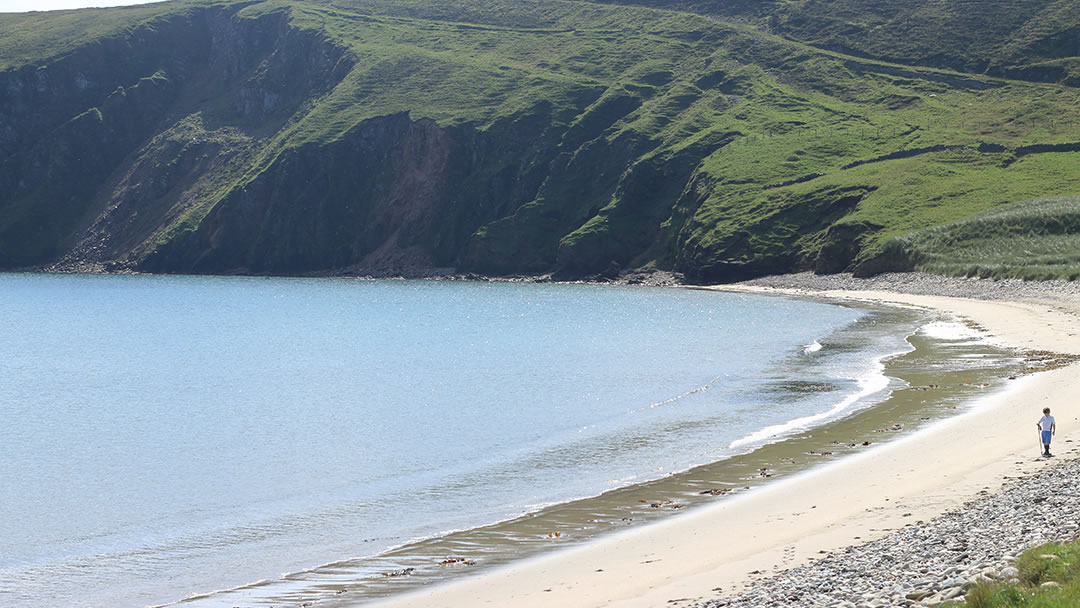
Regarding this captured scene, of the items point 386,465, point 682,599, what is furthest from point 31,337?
point 682,599

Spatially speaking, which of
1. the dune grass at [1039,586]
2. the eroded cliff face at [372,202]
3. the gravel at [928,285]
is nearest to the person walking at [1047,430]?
the dune grass at [1039,586]

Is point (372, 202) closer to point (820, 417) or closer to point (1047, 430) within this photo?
point (820, 417)

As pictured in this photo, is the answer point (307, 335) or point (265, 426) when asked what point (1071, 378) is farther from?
point (307, 335)

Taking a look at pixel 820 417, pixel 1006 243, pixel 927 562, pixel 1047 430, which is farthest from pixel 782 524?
pixel 1006 243

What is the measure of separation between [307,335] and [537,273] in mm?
84281

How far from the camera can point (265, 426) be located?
40219 mm

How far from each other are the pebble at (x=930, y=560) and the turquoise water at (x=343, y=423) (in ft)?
31.4

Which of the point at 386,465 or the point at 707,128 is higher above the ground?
the point at 707,128

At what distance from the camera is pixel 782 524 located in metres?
21.2

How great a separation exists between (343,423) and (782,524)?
22.8 m

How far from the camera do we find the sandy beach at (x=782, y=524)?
17.6 metres

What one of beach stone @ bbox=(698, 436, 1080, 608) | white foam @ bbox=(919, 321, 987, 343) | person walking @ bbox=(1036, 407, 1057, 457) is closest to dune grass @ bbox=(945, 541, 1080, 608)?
beach stone @ bbox=(698, 436, 1080, 608)

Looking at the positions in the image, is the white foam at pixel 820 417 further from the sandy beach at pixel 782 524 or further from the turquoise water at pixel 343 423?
the sandy beach at pixel 782 524

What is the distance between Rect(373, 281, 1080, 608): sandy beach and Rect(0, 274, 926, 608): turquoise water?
4.34m
